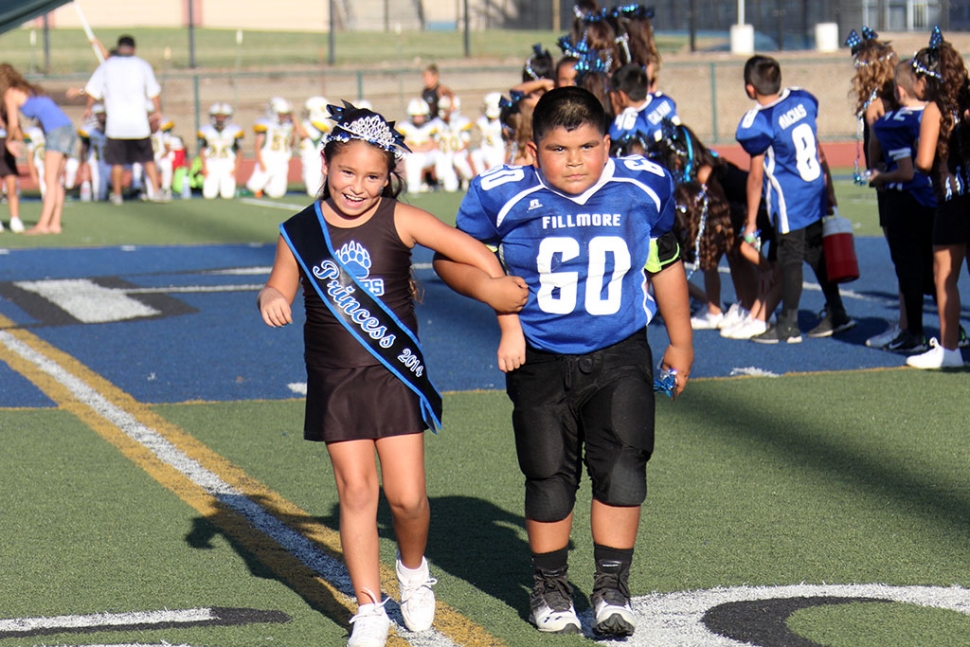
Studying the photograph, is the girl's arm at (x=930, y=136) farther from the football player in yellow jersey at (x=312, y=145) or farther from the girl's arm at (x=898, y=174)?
the football player in yellow jersey at (x=312, y=145)

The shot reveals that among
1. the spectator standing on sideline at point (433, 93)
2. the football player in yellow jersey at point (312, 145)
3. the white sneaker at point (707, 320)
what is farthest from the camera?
the spectator standing on sideline at point (433, 93)

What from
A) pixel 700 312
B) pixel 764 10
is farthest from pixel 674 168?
pixel 764 10

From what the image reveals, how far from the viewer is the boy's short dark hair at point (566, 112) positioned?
13.6 ft

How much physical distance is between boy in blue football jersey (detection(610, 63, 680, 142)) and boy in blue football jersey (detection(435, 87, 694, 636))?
521cm

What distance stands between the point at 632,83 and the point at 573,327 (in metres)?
5.56

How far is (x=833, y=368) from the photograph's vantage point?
8.58m

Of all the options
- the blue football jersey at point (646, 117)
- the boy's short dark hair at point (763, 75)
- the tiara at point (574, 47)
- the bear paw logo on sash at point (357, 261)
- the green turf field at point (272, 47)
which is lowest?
the bear paw logo on sash at point (357, 261)

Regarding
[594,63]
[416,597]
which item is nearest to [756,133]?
[594,63]

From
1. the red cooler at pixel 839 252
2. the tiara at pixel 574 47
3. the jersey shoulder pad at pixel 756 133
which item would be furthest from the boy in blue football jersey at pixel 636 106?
the red cooler at pixel 839 252

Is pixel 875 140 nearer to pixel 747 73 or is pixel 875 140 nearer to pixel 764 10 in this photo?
pixel 747 73

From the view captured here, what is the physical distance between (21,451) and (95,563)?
1929mm

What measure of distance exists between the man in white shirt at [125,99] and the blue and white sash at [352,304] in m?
16.1

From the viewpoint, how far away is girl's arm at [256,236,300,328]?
13.5ft

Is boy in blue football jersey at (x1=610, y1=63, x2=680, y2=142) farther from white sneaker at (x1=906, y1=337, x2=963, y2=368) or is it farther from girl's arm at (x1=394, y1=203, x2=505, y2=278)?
girl's arm at (x1=394, y1=203, x2=505, y2=278)
